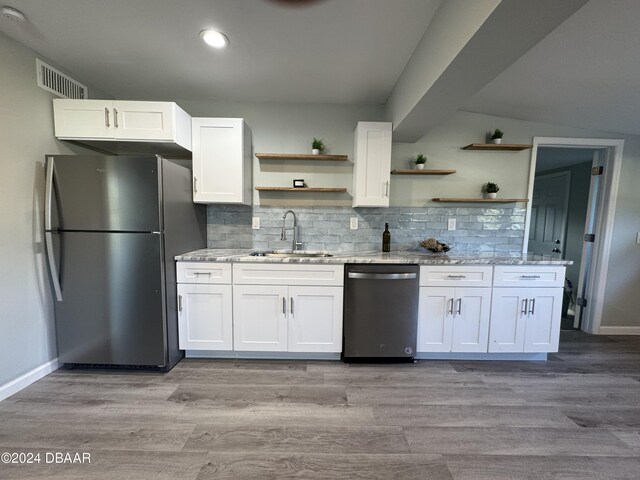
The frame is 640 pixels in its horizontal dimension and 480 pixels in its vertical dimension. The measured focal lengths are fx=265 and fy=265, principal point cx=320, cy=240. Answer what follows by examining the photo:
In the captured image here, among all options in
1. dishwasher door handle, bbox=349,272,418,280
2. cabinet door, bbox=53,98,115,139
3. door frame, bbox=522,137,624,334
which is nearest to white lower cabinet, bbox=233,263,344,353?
dishwasher door handle, bbox=349,272,418,280

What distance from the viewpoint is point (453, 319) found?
225cm

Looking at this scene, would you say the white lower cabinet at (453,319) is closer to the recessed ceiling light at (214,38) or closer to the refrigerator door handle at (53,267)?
the recessed ceiling light at (214,38)

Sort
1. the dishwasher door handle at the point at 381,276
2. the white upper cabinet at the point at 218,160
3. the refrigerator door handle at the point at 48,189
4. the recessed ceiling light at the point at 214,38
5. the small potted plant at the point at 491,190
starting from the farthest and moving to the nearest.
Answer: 1. the small potted plant at the point at 491,190
2. the white upper cabinet at the point at 218,160
3. the dishwasher door handle at the point at 381,276
4. the refrigerator door handle at the point at 48,189
5. the recessed ceiling light at the point at 214,38

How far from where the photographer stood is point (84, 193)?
1.94m

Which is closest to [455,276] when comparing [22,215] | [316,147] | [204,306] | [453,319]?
[453,319]

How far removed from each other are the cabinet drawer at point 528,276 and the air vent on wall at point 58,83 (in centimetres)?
380

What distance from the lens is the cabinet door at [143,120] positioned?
6.93ft

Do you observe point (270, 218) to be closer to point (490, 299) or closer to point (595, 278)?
point (490, 299)

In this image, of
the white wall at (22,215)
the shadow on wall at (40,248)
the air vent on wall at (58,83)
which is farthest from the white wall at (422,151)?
the shadow on wall at (40,248)

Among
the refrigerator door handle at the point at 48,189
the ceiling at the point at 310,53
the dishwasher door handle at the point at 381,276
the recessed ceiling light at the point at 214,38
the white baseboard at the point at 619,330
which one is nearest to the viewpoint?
the ceiling at the point at 310,53

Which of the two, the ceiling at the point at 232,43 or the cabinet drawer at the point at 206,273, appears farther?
the cabinet drawer at the point at 206,273

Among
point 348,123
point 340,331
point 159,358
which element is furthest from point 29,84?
point 340,331

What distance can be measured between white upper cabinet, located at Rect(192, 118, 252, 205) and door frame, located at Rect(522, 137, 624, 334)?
2.92 metres

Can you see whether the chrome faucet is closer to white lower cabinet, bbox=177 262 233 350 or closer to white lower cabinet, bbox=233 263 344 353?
white lower cabinet, bbox=233 263 344 353
